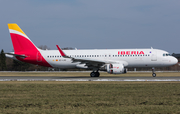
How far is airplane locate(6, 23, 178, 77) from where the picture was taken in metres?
33.2

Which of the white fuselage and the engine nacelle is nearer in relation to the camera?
the engine nacelle

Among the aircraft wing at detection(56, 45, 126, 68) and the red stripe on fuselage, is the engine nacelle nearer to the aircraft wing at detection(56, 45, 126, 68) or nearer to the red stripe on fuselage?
the aircraft wing at detection(56, 45, 126, 68)

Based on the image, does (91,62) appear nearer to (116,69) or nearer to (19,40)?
(116,69)

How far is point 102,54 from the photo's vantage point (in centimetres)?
3456

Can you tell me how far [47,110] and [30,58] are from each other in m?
27.3

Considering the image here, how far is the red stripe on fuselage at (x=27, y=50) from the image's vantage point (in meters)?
35.9

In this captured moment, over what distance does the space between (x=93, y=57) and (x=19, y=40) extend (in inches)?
472

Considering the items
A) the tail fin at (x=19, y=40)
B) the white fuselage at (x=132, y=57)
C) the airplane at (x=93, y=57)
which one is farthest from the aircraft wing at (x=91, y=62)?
the tail fin at (x=19, y=40)

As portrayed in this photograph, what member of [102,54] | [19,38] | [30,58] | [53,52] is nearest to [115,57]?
[102,54]

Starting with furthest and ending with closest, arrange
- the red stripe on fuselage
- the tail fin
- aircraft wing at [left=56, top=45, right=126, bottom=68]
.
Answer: the tail fin
the red stripe on fuselage
aircraft wing at [left=56, top=45, right=126, bottom=68]

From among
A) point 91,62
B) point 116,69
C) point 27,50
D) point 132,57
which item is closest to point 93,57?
point 91,62

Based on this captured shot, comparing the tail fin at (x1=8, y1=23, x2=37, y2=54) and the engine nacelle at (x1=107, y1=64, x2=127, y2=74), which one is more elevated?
the tail fin at (x1=8, y1=23, x2=37, y2=54)

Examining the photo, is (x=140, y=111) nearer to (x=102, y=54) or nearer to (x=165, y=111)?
(x=165, y=111)

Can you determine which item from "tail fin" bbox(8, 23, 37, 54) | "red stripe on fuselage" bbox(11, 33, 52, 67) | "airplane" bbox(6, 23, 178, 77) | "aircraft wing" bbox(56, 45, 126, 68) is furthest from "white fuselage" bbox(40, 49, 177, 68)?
"tail fin" bbox(8, 23, 37, 54)
